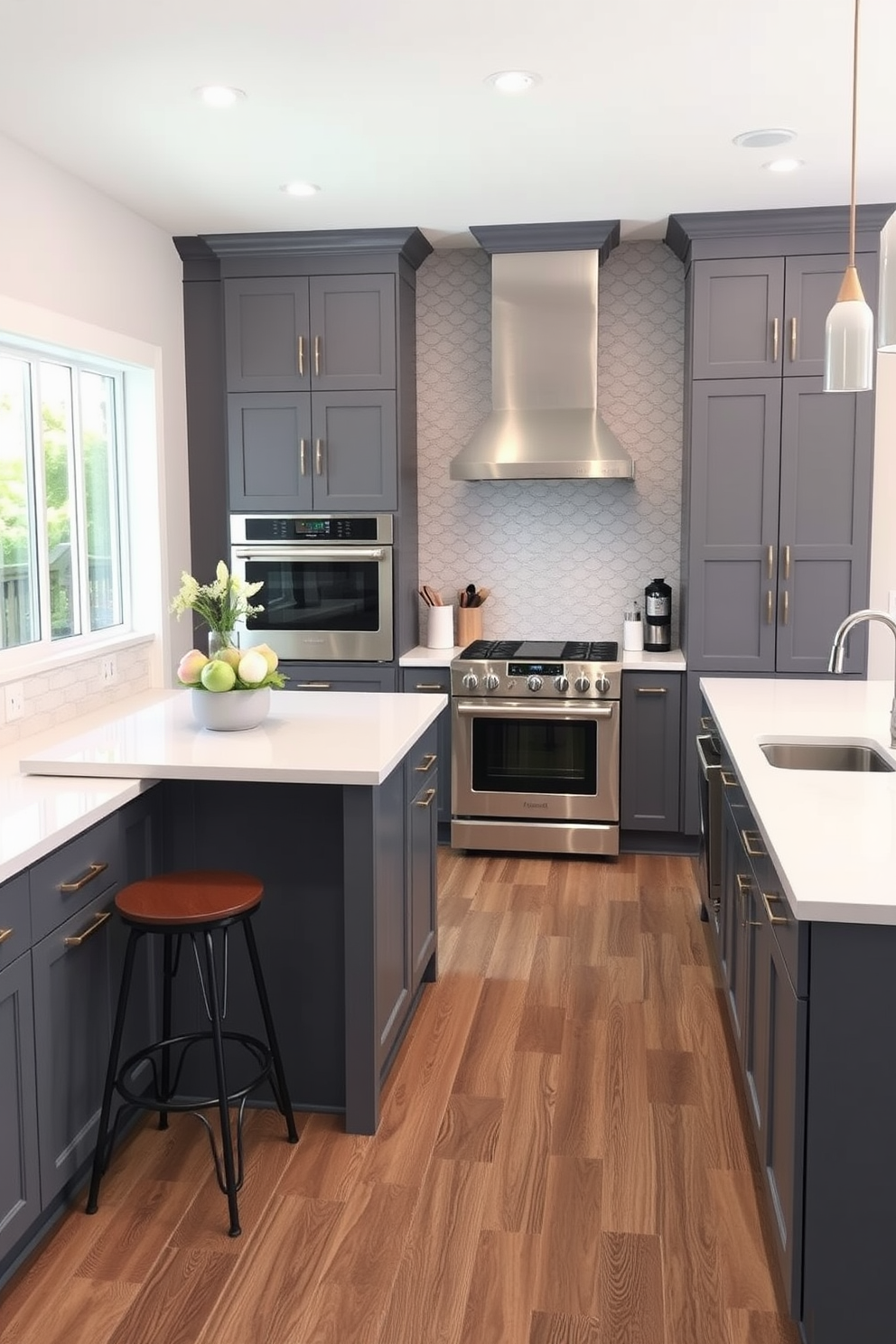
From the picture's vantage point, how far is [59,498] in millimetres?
4316

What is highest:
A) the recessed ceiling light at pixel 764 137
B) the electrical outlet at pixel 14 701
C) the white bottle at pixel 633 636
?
the recessed ceiling light at pixel 764 137

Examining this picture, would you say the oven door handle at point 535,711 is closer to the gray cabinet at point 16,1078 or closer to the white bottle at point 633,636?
the white bottle at point 633,636

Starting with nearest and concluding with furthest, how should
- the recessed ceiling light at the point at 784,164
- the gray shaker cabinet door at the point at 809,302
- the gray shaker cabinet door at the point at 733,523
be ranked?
the recessed ceiling light at the point at 784,164 → the gray shaker cabinet door at the point at 809,302 → the gray shaker cabinet door at the point at 733,523

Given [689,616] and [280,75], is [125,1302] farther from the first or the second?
[689,616]

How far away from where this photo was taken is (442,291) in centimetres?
557

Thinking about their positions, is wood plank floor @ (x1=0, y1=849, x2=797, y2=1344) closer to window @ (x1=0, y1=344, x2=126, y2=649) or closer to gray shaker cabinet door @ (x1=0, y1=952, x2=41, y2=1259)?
gray shaker cabinet door @ (x1=0, y1=952, x2=41, y2=1259)

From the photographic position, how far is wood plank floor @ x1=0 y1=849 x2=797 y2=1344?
7.23ft

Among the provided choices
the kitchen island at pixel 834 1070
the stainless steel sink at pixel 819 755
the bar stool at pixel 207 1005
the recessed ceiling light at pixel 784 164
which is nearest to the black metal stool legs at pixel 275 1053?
the bar stool at pixel 207 1005

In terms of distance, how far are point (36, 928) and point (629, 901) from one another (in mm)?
2786

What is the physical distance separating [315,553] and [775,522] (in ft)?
6.51

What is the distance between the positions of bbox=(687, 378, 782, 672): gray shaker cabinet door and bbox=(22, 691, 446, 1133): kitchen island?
2.23 metres

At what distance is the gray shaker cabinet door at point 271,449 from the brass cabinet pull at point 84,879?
2.89 metres

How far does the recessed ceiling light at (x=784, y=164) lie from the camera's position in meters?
4.10

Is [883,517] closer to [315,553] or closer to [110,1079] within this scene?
[315,553]
